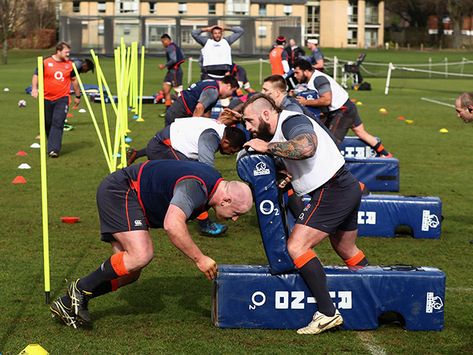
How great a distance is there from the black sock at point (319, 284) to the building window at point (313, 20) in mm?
102925

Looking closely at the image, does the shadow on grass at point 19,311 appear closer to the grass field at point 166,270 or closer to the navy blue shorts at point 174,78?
the grass field at point 166,270

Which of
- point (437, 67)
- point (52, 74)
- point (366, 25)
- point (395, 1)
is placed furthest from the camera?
point (395, 1)

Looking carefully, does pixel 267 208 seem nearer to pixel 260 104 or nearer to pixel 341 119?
pixel 260 104

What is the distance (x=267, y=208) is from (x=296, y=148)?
0.56 m

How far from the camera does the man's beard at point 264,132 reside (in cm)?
709

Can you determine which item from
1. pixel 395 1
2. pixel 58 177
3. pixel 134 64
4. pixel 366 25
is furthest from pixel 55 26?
pixel 58 177

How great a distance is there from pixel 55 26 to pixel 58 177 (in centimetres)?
8473

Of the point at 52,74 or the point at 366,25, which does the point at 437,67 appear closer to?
the point at 52,74

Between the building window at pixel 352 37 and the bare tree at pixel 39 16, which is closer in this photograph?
the bare tree at pixel 39 16

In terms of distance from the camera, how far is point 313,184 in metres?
7.27

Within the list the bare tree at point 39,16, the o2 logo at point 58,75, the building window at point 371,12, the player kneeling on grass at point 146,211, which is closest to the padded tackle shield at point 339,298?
the player kneeling on grass at point 146,211

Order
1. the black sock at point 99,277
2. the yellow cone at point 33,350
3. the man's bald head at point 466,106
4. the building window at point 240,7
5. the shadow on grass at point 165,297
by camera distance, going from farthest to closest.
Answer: the building window at point 240,7, the man's bald head at point 466,106, the shadow on grass at point 165,297, the black sock at point 99,277, the yellow cone at point 33,350

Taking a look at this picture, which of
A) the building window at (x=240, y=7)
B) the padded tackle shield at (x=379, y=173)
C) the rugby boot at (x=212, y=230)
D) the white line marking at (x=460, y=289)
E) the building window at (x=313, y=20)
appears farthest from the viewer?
the building window at (x=313, y=20)

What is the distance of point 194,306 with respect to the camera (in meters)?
7.84
